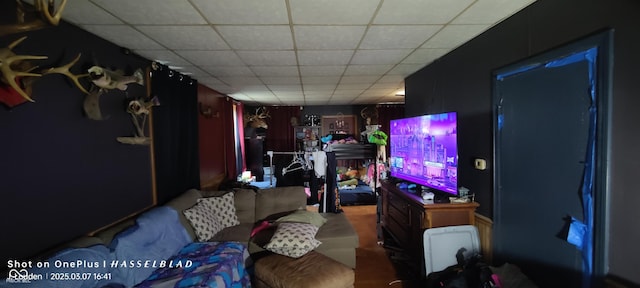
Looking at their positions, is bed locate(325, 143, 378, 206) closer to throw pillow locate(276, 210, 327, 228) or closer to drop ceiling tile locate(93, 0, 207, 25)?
throw pillow locate(276, 210, 327, 228)

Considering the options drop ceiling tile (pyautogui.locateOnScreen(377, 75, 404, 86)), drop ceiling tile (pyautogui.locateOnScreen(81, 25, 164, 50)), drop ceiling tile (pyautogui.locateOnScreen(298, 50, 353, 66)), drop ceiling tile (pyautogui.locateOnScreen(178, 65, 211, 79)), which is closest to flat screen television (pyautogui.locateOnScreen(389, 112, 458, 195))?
drop ceiling tile (pyautogui.locateOnScreen(377, 75, 404, 86))

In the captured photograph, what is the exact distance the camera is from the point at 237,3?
4.89 feet

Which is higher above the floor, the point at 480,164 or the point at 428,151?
the point at 428,151

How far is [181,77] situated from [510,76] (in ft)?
11.9

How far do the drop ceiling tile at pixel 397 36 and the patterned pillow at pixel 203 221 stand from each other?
2.45 meters

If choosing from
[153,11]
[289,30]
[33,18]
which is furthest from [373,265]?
[33,18]

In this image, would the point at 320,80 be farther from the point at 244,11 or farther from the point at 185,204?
the point at 185,204

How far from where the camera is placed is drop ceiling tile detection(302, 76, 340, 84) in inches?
137

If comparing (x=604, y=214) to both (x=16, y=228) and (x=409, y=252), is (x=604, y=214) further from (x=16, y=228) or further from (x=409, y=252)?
(x=16, y=228)

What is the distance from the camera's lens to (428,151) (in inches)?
96.4

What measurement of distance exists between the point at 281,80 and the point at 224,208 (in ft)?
6.64

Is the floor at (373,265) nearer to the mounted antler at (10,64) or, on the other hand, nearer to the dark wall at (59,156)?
the dark wall at (59,156)

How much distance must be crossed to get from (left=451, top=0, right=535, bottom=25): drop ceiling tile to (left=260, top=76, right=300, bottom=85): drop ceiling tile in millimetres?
2236

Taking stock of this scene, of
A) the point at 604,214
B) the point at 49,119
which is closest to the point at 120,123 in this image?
the point at 49,119
